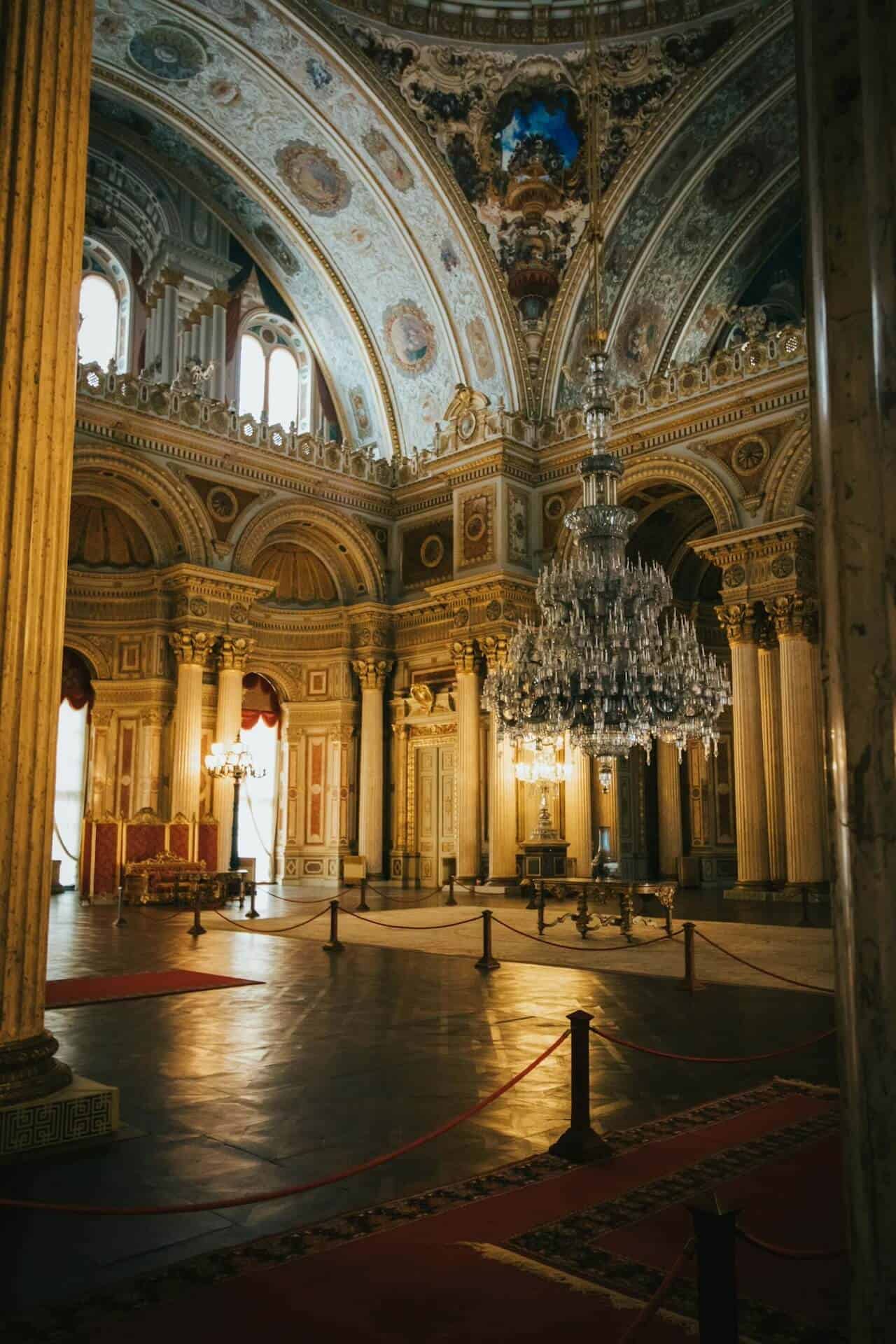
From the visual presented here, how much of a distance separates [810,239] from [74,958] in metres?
9.61

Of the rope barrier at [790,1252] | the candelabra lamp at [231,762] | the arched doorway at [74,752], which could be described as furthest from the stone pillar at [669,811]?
the rope barrier at [790,1252]

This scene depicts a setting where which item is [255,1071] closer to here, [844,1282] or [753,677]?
[844,1282]

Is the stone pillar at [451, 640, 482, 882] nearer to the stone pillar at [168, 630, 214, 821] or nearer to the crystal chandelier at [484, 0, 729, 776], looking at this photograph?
the stone pillar at [168, 630, 214, 821]

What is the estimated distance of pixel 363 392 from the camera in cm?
2153

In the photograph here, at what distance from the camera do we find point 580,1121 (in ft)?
13.8

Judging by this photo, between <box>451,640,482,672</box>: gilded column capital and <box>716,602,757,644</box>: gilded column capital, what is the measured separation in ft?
15.1

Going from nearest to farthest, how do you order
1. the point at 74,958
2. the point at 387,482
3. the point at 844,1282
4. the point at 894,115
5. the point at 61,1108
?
the point at 894,115
the point at 844,1282
the point at 61,1108
the point at 74,958
the point at 387,482

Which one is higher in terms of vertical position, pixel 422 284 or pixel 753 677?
pixel 422 284

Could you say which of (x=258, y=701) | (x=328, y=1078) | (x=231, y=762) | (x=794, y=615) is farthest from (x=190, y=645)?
(x=328, y=1078)

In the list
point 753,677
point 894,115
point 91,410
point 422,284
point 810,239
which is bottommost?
Answer: point 810,239

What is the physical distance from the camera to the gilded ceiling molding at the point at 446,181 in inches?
680

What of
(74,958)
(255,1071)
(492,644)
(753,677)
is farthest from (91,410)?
(255,1071)

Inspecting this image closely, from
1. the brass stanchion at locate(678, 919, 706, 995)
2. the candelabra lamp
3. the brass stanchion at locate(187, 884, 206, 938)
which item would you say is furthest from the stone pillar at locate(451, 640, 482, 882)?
the brass stanchion at locate(678, 919, 706, 995)

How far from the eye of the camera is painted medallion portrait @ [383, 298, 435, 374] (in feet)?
67.2
